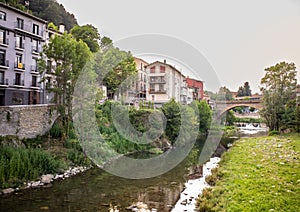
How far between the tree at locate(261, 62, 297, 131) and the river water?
19657 mm

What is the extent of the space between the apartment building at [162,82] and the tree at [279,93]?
1529cm

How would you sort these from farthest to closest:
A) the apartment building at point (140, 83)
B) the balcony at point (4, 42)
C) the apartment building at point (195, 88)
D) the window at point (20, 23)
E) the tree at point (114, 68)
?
the apartment building at point (195, 88), the apartment building at point (140, 83), the tree at point (114, 68), the window at point (20, 23), the balcony at point (4, 42)

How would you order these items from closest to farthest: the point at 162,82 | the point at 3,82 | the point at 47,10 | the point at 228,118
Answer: the point at 3,82, the point at 47,10, the point at 162,82, the point at 228,118

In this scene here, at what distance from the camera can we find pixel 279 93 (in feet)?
101

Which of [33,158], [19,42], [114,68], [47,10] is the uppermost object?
[47,10]

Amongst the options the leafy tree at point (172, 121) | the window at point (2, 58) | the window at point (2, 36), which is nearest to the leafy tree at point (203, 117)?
the leafy tree at point (172, 121)

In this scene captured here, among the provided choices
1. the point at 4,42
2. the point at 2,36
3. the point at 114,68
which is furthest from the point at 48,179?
the point at 114,68

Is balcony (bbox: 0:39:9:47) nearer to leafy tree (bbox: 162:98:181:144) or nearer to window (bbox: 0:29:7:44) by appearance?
window (bbox: 0:29:7:44)

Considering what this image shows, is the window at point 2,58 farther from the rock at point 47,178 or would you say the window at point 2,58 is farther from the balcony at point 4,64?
the rock at point 47,178

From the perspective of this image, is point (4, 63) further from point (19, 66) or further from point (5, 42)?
point (5, 42)

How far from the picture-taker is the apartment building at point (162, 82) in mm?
43694

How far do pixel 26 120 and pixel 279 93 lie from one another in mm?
26858

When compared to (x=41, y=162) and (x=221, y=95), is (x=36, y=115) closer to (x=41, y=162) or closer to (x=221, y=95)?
(x=41, y=162)

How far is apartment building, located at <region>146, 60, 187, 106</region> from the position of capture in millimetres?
43694
